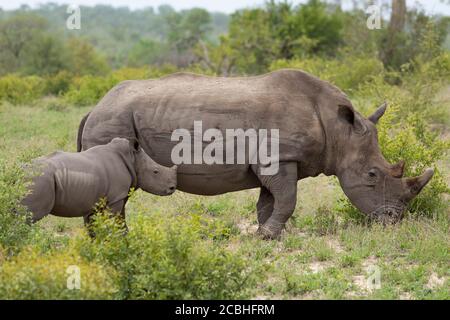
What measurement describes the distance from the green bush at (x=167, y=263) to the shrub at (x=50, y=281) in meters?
0.27

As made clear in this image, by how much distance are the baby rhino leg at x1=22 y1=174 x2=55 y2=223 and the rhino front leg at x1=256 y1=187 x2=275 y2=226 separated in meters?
2.88

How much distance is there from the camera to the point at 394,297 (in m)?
6.65

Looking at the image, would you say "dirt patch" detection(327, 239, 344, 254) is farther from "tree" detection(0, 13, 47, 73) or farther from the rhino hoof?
"tree" detection(0, 13, 47, 73)

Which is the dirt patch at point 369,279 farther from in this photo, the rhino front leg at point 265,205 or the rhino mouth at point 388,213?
the rhino front leg at point 265,205

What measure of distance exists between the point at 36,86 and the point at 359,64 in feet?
37.0

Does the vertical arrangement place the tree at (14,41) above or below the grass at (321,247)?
below

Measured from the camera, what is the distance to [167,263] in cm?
584

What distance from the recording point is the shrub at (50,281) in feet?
18.0

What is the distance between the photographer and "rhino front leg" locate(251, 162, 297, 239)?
8.66 m

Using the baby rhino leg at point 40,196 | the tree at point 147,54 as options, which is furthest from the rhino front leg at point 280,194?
the tree at point 147,54

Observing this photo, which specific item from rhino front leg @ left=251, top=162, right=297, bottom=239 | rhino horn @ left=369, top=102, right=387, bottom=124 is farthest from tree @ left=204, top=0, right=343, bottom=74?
rhino front leg @ left=251, top=162, right=297, bottom=239

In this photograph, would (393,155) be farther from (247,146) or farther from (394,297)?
(394,297)

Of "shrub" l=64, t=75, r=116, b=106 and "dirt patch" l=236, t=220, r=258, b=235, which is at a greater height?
"dirt patch" l=236, t=220, r=258, b=235

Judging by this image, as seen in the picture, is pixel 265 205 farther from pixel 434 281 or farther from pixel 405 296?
pixel 405 296
